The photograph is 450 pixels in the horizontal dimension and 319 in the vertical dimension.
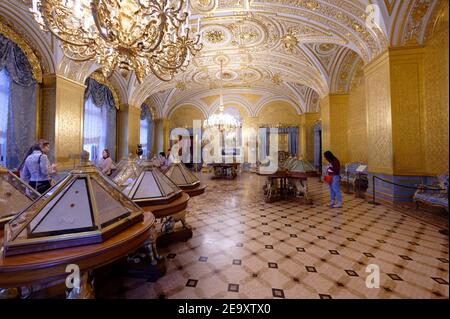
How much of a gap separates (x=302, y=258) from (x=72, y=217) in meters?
2.37

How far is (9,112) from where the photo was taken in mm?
4758

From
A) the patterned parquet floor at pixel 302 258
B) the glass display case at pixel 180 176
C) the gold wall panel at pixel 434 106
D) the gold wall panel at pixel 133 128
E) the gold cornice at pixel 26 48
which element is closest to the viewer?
the patterned parquet floor at pixel 302 258

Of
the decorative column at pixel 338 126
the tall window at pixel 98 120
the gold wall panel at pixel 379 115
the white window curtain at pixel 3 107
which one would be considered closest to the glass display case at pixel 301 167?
the gold wall panel at pixel 379 115

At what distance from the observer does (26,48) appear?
5012 mm

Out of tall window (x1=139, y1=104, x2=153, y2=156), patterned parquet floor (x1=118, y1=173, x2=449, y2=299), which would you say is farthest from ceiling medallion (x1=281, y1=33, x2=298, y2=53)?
tall window (x1=139, y1=104, x2=153, y2=156)

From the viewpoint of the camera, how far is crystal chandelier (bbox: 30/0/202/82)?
2500 mm

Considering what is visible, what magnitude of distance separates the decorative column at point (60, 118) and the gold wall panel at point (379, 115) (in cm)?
838

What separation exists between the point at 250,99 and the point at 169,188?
12.8 metres

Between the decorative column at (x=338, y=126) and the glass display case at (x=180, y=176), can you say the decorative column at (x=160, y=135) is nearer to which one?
the decorative column at (x=338, y=126)

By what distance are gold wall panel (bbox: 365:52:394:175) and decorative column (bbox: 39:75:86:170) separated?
8.38m

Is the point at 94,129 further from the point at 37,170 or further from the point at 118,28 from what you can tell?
the point at 118,28

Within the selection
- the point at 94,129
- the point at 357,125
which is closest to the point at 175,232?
the point at 94,129

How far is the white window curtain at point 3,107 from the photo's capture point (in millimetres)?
4574

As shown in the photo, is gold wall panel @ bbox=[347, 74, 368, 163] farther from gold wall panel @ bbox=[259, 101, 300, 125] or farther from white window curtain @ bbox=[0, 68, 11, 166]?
white window curtain @ bbox=[0, 68, 11, 166]
